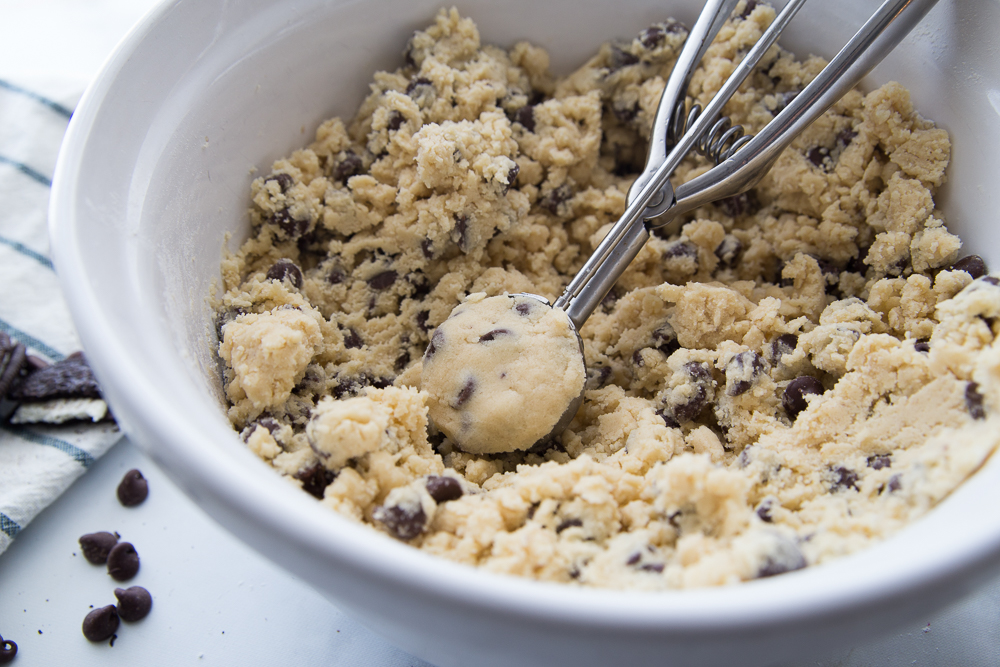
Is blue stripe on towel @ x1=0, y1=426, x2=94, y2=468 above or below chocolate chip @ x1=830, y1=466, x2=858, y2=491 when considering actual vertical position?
below

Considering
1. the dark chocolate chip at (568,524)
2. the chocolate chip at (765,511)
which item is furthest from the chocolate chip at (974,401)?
the dark chocolate chip at (568,524)

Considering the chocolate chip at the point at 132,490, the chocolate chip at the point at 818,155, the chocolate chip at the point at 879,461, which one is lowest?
the chocolate chip at the point at 132,490

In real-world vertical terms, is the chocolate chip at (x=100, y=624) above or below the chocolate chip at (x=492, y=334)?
below

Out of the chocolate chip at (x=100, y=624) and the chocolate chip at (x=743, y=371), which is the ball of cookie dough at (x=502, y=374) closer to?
the chocolate chip at (x=743, y=371)

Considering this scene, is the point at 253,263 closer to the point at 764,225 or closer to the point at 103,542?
the point at 103,542

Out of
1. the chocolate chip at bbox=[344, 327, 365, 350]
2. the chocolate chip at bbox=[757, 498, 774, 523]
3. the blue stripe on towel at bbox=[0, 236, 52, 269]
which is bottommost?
the blue stripe on towel at bbox=[0, 236, 52, 269]

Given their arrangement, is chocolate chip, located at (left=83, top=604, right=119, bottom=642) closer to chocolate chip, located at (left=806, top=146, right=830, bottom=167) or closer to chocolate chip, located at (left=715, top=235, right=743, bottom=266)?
chocolate chip, located at (left=715, top=235, right=743, bottom=266)

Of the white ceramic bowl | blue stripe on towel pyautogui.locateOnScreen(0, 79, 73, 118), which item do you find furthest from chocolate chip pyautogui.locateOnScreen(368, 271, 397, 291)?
blue stripe on towel pyautogui.locateOnScreen(0, 79, 73, 118)

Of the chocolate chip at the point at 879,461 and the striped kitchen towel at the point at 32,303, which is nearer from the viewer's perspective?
the chocolate chip at the point at 879,461
